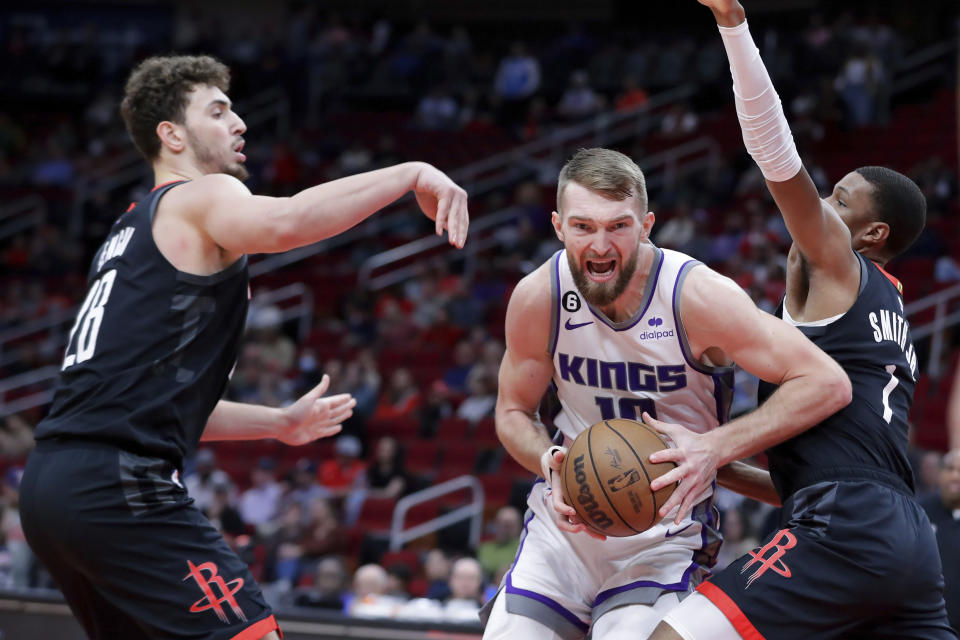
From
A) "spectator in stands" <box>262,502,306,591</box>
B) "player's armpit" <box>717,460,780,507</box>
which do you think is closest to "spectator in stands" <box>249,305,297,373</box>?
"spectator in stands" <box>262,502,306,591</box>

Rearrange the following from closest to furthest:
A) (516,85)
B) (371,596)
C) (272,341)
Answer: (371,596) → (272,341) → (516,85)

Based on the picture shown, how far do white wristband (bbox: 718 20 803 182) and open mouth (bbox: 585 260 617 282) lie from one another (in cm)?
57

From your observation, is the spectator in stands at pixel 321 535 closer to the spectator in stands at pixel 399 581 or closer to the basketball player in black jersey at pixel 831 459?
the spectator in stands at pixel 399 581

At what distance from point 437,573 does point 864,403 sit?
6.06m

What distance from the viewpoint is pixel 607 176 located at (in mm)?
3684

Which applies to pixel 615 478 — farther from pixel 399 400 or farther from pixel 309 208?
pixel 399 400

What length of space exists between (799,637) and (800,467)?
55 centimetres

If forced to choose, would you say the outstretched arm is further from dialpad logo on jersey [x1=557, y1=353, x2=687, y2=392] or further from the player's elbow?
the player's elbow

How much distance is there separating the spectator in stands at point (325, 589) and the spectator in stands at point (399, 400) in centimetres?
320

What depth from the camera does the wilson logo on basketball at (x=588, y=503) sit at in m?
3.43

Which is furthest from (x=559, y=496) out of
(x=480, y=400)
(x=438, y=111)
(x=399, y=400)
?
(x=438, y=111)

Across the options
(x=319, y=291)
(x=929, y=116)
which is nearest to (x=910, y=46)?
(x=929, y=116)

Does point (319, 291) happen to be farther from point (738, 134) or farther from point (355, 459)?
point (738, 134)

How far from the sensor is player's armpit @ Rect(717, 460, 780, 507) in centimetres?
417
